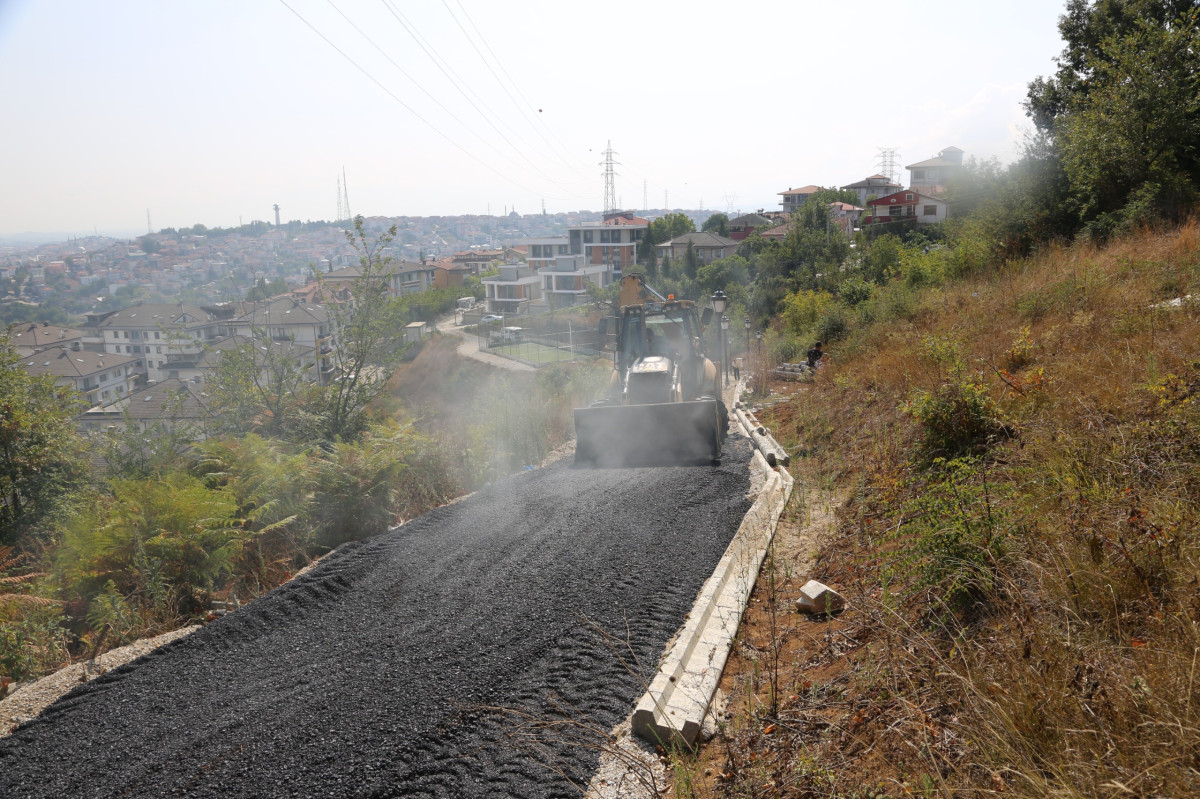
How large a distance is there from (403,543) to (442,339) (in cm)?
3761

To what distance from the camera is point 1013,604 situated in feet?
9.60

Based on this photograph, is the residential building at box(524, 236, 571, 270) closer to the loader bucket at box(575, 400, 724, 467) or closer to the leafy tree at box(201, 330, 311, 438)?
the leafy tree at box(201, 330, 311, 438)

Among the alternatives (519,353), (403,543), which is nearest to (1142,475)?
(403,543)

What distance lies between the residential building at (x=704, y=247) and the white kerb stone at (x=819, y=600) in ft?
198

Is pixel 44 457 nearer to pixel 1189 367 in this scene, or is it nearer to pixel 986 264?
pixel 1189 367

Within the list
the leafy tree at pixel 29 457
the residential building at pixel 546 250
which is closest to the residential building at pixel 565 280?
the residential building at pixel 546 250

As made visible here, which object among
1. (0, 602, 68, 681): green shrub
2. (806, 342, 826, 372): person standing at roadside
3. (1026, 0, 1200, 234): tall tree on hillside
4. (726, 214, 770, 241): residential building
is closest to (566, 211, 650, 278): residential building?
(726, 214, 770, 241): residential building

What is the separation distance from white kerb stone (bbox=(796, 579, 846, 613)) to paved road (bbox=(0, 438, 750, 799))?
0.86 meters

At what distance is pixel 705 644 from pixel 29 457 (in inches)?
402

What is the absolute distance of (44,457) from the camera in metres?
9.30

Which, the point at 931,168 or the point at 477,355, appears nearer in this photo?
the point at 477,355

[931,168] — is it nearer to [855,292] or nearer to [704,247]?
[704,247]

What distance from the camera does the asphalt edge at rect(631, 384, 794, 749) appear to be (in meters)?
3.39

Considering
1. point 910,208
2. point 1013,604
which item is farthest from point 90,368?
point 910,208
